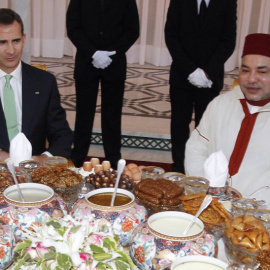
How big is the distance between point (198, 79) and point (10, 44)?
5.76 ft

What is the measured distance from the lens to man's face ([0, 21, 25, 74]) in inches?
103

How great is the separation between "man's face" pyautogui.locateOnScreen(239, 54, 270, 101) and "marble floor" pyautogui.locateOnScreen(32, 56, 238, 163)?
277cm

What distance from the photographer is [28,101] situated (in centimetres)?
273

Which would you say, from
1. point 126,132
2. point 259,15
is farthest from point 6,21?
point 259,15

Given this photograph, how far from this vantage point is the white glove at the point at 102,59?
407cm

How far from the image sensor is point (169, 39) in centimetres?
400

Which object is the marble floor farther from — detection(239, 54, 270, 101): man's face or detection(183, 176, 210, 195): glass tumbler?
detection(183, 176, 210, 195): glass tumbler

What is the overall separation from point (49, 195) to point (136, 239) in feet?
1.14

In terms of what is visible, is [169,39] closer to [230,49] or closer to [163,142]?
[230,49]

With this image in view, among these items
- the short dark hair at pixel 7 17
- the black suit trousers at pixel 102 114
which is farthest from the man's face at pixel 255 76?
the black suit trousers at pixel 102 114

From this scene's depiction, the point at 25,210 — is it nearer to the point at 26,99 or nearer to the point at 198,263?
the point at 198,263

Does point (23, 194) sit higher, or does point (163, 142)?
point (23, 194)

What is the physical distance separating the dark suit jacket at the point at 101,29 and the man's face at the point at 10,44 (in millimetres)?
1493

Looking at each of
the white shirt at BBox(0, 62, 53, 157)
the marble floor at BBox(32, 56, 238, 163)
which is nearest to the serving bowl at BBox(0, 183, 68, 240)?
the white shirt at BBox(0, 62, 53, 157)
